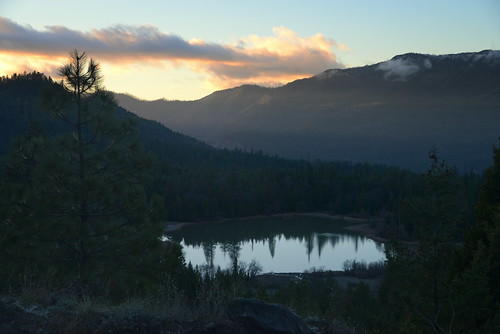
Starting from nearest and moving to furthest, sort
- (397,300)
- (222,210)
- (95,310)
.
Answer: (95,310) < (397,300) < (222,210)

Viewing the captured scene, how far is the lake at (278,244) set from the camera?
185ft

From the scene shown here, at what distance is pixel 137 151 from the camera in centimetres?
1681

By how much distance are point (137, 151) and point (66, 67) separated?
10.6 ft

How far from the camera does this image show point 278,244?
6962cm

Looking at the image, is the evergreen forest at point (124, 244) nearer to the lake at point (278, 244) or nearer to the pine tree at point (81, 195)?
the pine tree at point (81, 195)

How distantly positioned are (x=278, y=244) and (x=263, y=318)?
6204cm

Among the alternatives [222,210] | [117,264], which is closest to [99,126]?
[117,264]

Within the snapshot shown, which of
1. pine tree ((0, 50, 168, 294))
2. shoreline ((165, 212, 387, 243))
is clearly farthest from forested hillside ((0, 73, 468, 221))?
pine tree ((0, 50, 168, 294))

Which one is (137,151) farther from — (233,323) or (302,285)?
(302,285)

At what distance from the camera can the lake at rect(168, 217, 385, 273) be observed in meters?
56.4

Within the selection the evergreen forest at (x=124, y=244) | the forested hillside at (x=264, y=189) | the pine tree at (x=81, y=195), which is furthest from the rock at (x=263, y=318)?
the forested hillside at (x=264, y=189)

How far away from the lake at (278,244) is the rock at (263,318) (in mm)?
43101

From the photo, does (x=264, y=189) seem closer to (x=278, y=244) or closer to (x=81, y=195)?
(x=278, y=244)

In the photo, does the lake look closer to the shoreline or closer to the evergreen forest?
the shoreline
